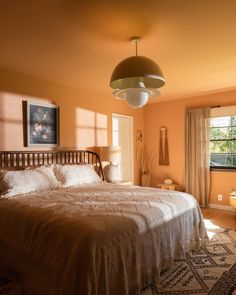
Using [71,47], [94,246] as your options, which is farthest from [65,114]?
[94,246]

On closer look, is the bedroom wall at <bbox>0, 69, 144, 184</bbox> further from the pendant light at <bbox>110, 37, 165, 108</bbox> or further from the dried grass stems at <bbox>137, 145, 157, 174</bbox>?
the pendant light at <bbox>110, 37, 165, 108</bbox>

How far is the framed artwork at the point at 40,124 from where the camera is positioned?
11.4 ft

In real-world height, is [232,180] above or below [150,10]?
below

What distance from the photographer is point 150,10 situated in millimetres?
1931

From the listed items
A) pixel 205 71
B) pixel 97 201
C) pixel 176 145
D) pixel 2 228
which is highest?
pixel 205 71

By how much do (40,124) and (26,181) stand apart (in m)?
1.13

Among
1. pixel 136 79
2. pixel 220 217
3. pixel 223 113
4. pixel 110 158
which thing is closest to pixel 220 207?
pixel 220 217

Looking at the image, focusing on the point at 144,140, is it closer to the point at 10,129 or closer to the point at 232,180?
the point at 232,180

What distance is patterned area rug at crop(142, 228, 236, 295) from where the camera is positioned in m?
2.07

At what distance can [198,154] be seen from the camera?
482 cm

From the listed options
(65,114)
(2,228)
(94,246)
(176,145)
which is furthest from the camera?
(176,145)

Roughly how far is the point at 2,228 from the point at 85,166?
1.60 metres

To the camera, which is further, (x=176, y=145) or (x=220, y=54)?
(x=176, y=145)

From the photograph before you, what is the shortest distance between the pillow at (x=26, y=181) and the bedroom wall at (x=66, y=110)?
2.10ft
